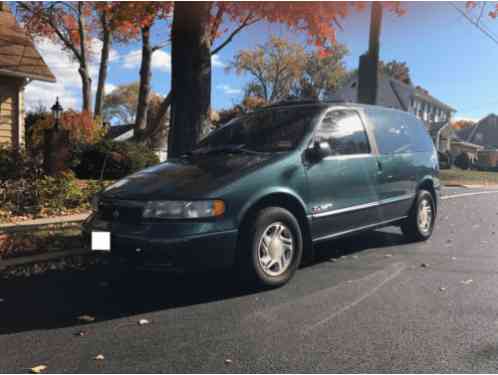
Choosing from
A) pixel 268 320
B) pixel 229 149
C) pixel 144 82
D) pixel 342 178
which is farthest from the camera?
pixel 144 82

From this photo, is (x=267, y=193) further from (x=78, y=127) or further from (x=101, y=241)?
(x=78, y=127)

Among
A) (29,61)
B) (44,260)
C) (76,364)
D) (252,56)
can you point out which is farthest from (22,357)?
(252,56)

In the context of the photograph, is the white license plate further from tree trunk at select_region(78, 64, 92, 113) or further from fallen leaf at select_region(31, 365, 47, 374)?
tree trunk at select_region(78, 64, 92, 113)

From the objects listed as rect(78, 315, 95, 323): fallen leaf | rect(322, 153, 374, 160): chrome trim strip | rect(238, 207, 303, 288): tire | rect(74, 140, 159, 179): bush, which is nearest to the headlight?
rect(238, 207, 303, 288): tire

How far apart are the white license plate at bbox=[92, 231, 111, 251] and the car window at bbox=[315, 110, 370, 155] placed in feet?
7.82

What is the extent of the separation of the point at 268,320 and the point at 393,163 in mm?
3203

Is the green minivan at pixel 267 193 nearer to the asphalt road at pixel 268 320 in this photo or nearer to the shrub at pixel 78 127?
the asphalt road at pixel 268 320

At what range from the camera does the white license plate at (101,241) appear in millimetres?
4109

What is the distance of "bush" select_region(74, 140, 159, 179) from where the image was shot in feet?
47.3

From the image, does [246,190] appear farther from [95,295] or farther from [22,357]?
[22,357]

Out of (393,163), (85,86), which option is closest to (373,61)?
(393,163)

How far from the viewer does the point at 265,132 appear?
516 centimetres

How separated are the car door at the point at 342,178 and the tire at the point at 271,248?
367 mm

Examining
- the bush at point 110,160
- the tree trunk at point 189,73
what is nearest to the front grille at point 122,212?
the tree trunk at point 189,73
